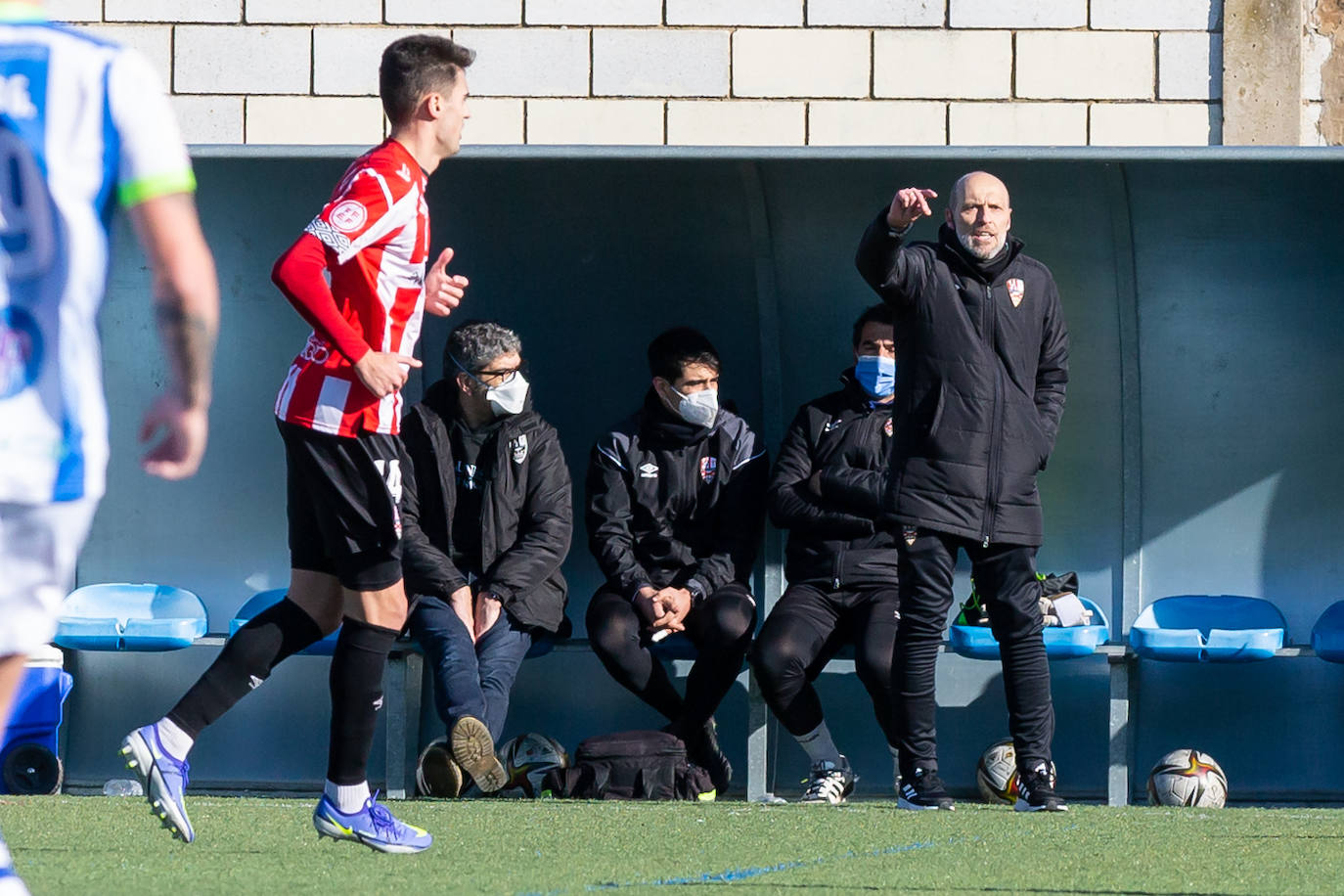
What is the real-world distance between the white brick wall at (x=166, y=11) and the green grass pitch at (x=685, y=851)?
355cm

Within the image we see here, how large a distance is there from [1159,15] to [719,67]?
1679 millimetres

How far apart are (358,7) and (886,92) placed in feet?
6.77

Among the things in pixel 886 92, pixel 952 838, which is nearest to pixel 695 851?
pixel 952 838

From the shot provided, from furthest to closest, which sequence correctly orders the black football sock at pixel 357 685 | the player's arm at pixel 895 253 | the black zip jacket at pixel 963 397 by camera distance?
the black zip jacket at pixel 963 397
the player's arm at pixel 895 253
the black football sock at pixel 357 685

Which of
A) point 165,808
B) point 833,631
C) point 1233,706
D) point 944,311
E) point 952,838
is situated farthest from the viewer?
point 1233,706

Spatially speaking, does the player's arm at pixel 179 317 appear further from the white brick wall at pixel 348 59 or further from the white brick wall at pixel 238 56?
the white brick wall at pixel 238 56

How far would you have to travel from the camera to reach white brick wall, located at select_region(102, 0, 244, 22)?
759 centimetres

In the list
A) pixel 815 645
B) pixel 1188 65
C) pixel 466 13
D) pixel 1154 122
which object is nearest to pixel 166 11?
pixel 466 13

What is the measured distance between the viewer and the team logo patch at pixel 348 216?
3711 mm

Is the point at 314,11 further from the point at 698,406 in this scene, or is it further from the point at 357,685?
the point at 357,685

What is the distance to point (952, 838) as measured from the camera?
4188mm

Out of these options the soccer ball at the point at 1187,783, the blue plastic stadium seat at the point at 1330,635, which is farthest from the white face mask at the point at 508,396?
the blue plastic stadium seat at the point at 1330,635

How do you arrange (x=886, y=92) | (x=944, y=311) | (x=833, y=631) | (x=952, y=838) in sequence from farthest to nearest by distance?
(x=886, y=92), (x=833, y=631), (x=944, y=311), (x=952, y=838)

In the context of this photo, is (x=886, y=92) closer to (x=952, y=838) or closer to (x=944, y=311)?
(x=944, y=311)
